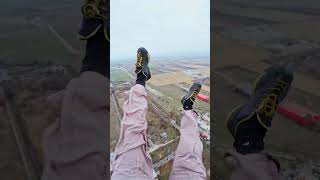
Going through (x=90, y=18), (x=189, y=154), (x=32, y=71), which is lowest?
(x=189, y=154)

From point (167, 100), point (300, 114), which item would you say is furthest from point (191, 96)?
point (300, 114)

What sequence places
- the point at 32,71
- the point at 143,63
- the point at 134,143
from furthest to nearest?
the point at 143,63 → the point at 134,143 → the point at 32,71

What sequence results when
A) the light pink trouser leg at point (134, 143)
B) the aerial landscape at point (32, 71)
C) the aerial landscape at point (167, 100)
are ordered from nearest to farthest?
the aerial landscape at point (32, 71)
the light pink trouser leg at point (134, 143)
the aerial landscape at point (167, 100)

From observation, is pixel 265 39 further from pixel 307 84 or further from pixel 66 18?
pixel 66 18


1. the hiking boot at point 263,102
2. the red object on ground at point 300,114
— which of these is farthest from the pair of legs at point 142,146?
the red object on ground at point 300,114

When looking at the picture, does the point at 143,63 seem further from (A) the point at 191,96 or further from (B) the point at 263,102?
(B) the point at 263,102

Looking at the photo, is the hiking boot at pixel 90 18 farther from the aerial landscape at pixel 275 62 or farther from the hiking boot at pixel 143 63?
the aerial landscape at pixel 275 62
